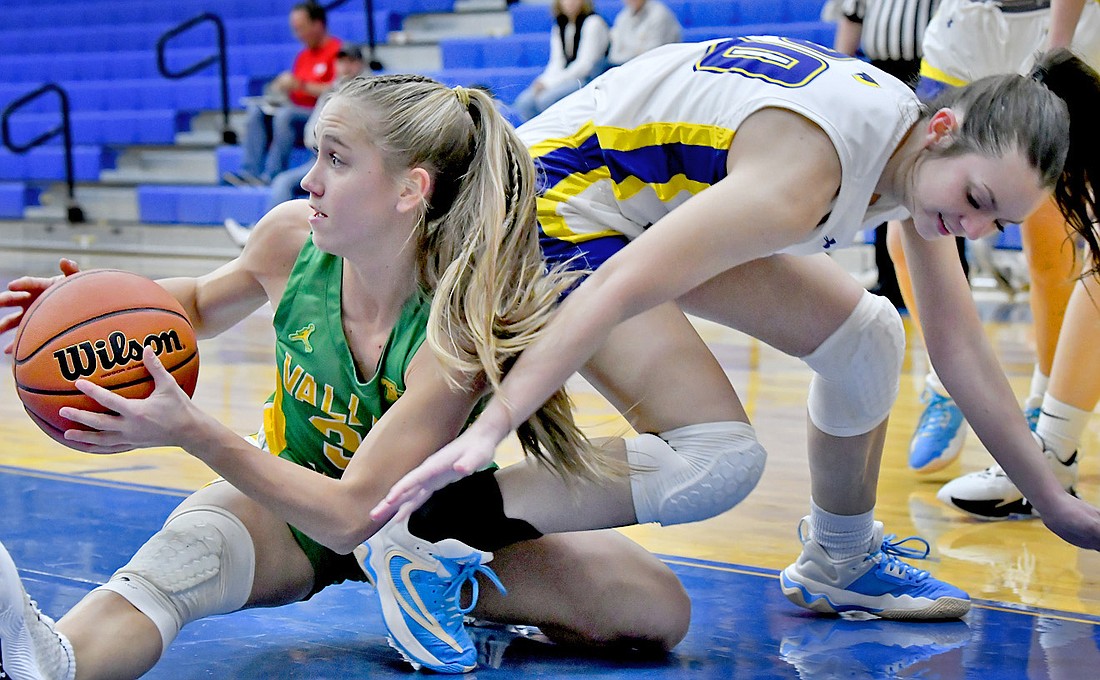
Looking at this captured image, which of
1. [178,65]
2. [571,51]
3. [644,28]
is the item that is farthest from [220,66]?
[644,28]

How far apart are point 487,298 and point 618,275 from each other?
0.61ft

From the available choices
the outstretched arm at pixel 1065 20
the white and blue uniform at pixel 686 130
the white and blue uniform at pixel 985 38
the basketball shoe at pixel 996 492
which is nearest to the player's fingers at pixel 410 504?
the white and blue uniform at pixel 686 130

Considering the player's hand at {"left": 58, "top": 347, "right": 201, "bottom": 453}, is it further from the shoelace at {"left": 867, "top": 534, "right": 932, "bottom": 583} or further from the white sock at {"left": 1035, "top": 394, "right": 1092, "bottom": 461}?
the white sock at {"left": 1035, "top": 394, "right": 1092, "bottom": 461}

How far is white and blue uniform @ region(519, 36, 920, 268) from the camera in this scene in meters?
1.70

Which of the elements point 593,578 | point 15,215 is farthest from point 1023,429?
point 15,215

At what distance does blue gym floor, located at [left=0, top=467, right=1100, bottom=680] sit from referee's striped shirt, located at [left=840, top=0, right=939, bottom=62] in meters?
2.48

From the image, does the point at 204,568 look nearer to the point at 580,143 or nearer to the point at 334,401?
the point at 334,401

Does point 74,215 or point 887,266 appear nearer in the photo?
point 887,266

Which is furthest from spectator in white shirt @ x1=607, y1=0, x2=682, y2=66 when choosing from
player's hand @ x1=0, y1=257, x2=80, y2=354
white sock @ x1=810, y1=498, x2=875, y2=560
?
player's hand @ x1=0, y1=257, x2=80, y2=354

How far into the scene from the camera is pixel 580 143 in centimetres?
191

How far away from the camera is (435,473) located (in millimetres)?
1401

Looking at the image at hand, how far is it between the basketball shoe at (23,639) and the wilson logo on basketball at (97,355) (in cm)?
20

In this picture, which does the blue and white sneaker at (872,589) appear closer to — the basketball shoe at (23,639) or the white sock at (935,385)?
the white sock at (935,385)

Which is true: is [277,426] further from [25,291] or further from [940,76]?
[940,76]
